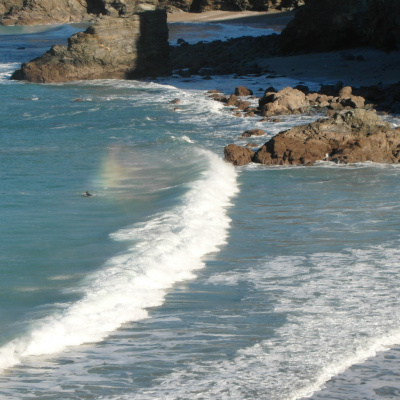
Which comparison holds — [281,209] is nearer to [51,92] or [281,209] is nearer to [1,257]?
[1,257]

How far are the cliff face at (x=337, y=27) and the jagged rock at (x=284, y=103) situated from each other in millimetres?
9790

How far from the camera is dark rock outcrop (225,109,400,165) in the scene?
14789 millimetres

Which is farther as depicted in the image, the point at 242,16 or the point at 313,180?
the point at 242,16

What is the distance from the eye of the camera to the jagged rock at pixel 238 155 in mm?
14961

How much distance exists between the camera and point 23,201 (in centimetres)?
1205

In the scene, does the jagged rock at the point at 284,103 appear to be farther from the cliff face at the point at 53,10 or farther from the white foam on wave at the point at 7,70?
the cliff face at the point at 53,10

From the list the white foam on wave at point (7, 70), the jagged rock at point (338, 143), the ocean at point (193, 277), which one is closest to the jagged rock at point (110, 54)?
the white foam on wave at point (7, 70)

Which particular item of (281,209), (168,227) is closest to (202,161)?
(281,209)

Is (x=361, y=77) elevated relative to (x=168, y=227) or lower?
elevated

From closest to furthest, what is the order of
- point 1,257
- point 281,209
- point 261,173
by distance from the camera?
point 1,257 → point 281,209 → point 261,173

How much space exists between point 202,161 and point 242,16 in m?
49.7

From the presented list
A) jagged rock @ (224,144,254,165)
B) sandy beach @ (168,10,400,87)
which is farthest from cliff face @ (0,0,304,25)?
jagged rock @ (224,144,254,165)

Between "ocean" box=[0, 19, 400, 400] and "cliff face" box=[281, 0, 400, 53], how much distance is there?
55.4ft

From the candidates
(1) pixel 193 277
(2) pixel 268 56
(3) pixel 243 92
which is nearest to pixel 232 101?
(3) pixel 243 92
